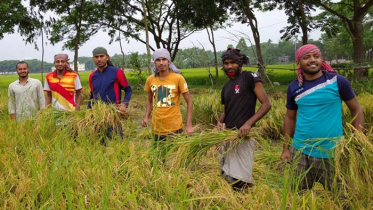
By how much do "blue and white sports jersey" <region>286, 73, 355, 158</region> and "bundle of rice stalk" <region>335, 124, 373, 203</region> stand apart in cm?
15

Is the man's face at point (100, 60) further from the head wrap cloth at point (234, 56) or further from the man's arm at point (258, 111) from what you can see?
the man's arm at point (258, 111)

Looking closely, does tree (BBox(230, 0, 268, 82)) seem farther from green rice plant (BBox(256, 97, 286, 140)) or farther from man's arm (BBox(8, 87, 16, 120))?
man's arm (BBox(8, 87, 16, 120))

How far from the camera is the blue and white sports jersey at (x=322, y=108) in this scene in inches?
73.7

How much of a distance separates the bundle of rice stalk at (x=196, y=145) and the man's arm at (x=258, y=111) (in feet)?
0.22

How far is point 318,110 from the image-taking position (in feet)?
6.25

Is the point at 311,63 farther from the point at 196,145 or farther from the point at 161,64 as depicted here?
the point at 161,64

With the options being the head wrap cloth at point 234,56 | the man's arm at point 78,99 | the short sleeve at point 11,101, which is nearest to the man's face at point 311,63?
the head wrap cloth at point 234,56

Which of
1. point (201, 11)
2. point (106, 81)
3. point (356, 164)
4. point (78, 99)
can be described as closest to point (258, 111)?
point (356, 164)

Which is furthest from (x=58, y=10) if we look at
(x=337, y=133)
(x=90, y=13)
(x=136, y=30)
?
(x=337, y=133)

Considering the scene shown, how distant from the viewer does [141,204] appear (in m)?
1.77

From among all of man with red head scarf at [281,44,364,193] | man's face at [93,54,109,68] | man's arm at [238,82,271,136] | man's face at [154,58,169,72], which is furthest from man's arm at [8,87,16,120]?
man with red head scarf at [281,44,364,193]

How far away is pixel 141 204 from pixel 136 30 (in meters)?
16.4

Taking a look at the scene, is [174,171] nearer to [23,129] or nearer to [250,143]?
[250,143]

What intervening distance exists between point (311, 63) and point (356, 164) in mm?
625
